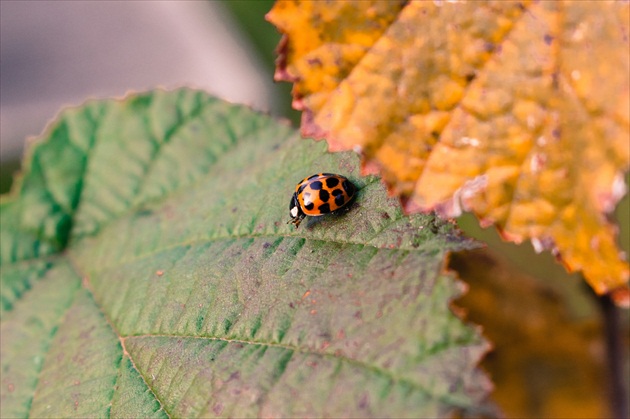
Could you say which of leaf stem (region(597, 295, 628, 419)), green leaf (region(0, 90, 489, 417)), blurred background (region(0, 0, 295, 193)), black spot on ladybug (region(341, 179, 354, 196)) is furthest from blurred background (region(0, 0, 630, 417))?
black spot on ladybug (region(341, 179, 354, 196))

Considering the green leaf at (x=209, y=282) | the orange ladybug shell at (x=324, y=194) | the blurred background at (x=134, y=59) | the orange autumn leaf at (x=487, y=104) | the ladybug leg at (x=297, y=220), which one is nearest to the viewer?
the green leaf at (x=209, y=282)

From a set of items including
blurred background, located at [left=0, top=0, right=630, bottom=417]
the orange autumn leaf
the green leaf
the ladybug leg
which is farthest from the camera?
blurred background, located at [left=0, top=0, right=630, bottom=417]

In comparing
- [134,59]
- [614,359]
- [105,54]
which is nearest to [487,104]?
[614,359]

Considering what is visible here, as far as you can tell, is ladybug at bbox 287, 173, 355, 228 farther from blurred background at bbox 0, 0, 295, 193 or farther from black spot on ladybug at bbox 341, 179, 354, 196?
blurred background at bbox 0, 0, 295, 193

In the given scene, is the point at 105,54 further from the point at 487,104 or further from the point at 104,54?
the point at 487,104

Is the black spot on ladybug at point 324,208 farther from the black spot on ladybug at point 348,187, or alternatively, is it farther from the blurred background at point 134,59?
the blurred background at point 134,59

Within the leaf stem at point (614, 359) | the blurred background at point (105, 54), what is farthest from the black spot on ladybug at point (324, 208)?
the blurred background at point (105, 54)

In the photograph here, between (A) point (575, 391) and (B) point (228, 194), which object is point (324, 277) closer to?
(B) point (228, 194)
